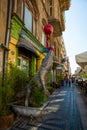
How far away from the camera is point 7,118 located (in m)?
5.45

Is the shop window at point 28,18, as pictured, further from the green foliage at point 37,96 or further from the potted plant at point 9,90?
the green foliage at point 37,96

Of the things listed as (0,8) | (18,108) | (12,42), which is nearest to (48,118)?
(18,108)

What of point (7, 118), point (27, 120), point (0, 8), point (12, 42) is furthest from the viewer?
point (12, 42)

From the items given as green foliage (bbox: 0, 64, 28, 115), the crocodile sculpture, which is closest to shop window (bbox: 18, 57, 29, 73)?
green foliage (bbox: 0, 64, 28, 115)

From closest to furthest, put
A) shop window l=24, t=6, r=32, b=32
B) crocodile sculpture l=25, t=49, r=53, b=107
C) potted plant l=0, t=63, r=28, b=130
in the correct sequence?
potted plant l=0, t=63, r=28, b=130 < crocodile sculpture l=25, t=49, r=53, b=107 < shop window l=24, t=6, r=32, b=32

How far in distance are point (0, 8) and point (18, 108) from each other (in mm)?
3772

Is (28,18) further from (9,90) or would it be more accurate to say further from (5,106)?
(5,106)

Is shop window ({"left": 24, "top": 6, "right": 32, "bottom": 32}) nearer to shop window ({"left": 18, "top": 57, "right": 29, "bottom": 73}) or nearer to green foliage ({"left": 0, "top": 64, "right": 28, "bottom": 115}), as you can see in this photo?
shop window ({"left": 18, "top": 57, "right": 29, "bottom": 73})

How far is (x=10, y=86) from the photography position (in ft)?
20.6

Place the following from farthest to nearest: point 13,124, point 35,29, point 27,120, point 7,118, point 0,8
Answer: point 35,29, point 0,8, point 27,120, point 13,124, point 7,118

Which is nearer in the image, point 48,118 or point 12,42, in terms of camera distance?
point 48,118

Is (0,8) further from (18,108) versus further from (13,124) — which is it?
(13,124)

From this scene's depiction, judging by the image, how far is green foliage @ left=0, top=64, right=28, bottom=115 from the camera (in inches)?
232

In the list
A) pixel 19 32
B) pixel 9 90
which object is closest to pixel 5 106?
pixel 9 90
